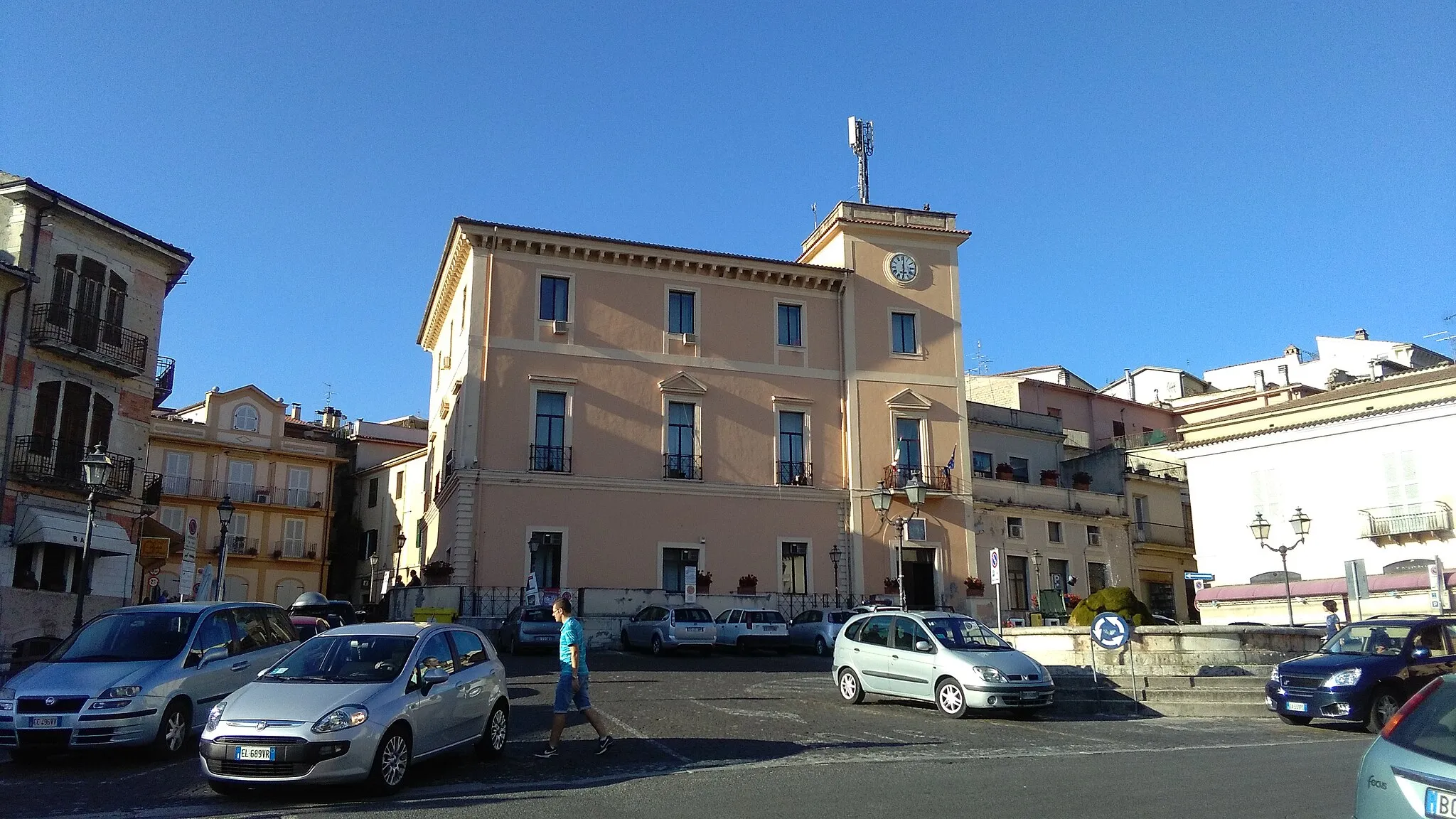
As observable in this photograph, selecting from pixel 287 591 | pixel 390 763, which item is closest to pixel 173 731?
pixel 390 763

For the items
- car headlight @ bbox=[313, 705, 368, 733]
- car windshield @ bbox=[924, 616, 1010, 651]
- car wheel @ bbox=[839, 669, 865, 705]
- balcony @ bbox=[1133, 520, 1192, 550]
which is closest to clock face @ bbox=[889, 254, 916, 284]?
balcony @ bbox=[1133, 520, 1192, 550]

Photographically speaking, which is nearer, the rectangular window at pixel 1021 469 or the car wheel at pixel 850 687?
the car wheel at pixel 850 687

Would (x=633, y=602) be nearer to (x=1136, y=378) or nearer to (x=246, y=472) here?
(x=246, y=472)

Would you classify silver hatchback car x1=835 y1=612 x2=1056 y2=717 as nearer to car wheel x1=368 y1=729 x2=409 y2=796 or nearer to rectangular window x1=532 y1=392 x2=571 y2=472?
car wheel x1=368 y1=729 x2=409 y2=796

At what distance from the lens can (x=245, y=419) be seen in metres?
51.5

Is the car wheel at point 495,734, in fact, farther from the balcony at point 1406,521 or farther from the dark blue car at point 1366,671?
the balcony at point 1406,521

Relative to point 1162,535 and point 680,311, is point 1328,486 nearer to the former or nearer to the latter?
point 1162,535

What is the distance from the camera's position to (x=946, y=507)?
121 feet

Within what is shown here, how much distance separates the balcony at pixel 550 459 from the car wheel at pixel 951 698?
65.6 feet

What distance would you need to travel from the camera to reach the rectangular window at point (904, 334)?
124ft

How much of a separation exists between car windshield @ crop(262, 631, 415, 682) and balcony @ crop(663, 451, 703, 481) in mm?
24285

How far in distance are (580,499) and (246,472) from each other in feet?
82.7

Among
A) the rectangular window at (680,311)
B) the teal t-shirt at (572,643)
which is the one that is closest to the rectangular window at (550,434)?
the rectangular window at (680,311)

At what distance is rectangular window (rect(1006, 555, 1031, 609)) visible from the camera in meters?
40.1
